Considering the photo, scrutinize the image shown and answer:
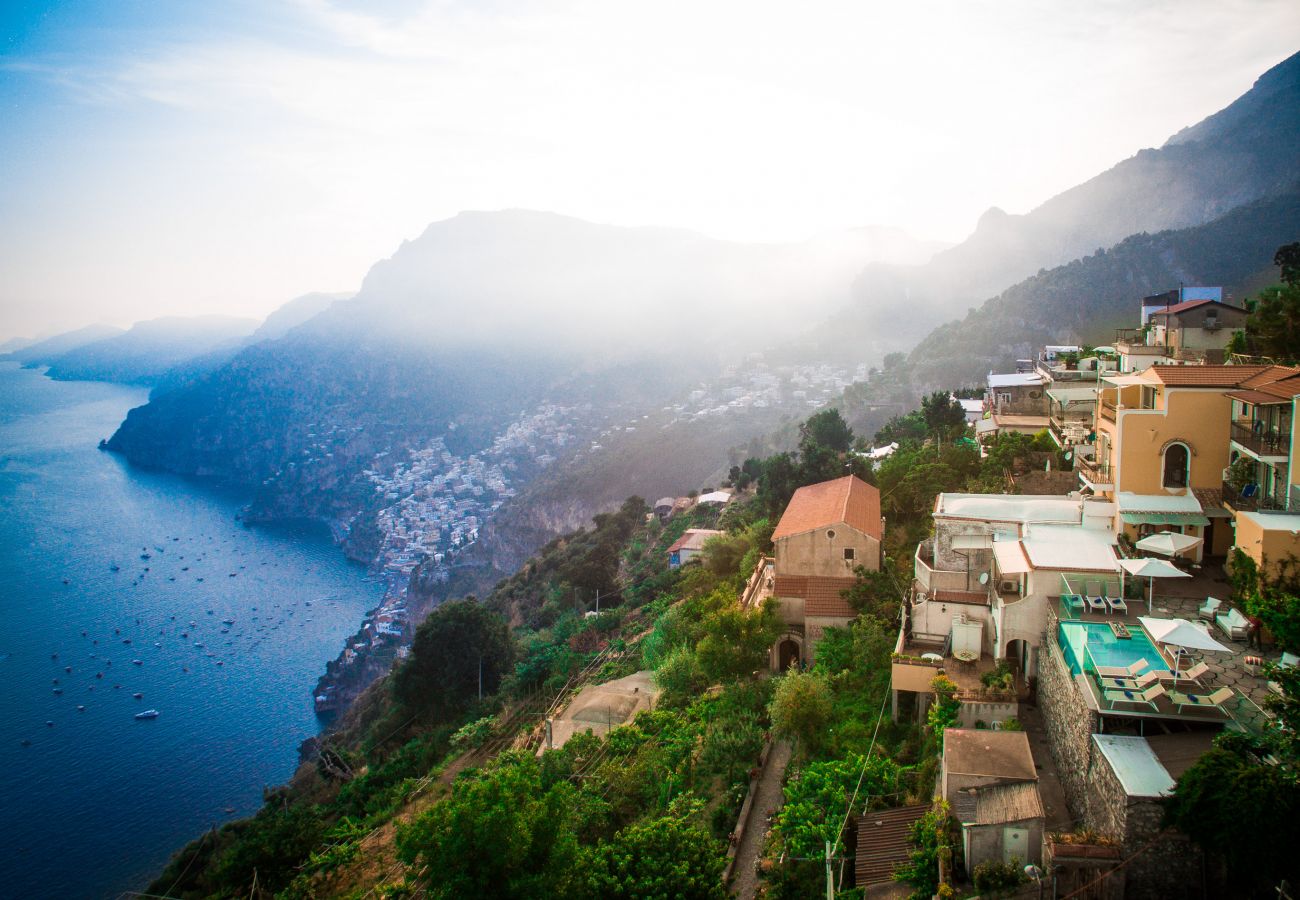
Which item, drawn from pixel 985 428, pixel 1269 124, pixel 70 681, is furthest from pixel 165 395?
pixel 1269 124

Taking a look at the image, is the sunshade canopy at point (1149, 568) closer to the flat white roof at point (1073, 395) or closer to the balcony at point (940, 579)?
the balcony at point (940, 579)

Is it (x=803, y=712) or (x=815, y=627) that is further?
(x=815, y=627)

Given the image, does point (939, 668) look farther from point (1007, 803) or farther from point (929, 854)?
point (929, 854)

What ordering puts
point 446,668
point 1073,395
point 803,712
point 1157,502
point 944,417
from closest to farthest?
point 803,712 < point 1157,502 < point 1073,395 < point 446,668 < point 944,417

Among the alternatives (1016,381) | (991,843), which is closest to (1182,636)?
(991,843)

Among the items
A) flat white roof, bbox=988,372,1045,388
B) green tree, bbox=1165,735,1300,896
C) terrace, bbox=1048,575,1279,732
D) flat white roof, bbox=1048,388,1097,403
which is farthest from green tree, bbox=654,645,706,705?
flat white roof, bbox=988,372,1045,388

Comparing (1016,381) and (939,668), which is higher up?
(1016,381)

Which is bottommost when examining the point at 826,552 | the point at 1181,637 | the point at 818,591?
the point at 818,591
